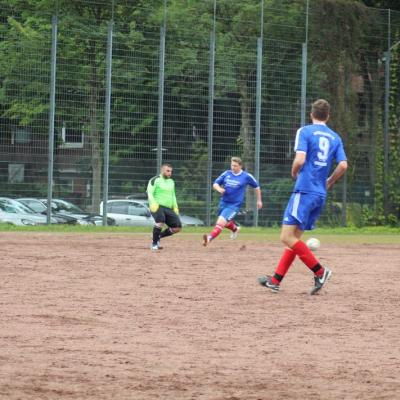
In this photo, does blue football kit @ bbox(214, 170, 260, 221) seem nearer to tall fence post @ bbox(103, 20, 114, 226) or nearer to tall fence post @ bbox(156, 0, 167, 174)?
tall fence post @ bbox(103, 20, 114, 226)

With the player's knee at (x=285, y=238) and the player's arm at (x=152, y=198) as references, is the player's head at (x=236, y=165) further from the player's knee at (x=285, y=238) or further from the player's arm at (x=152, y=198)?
the player's knee at (x=285, y=238)

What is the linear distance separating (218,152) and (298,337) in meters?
24.1

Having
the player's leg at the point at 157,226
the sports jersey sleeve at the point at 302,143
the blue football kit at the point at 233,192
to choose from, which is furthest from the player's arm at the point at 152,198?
the sports jersey sleeve at the point at 302,143

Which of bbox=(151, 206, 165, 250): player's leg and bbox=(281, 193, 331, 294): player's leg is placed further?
bbox=(151, 206, 165, 250): player's leg

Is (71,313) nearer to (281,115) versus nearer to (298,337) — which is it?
(298,337)

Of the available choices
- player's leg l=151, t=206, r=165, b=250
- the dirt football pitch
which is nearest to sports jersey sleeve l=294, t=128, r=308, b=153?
the dirt football pitch

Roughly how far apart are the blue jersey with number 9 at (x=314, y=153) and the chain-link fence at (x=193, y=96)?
58.4 feet

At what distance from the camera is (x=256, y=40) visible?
111 feet

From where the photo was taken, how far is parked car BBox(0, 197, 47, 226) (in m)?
29.9

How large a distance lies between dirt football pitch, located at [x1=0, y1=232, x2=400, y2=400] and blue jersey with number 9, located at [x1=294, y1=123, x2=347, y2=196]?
124 centimetres

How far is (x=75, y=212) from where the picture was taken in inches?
1211

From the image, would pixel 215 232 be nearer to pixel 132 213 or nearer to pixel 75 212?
pixel 75 212

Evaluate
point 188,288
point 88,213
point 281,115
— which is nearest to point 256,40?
point 281,115

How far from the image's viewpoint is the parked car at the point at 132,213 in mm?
Answer: 31766
